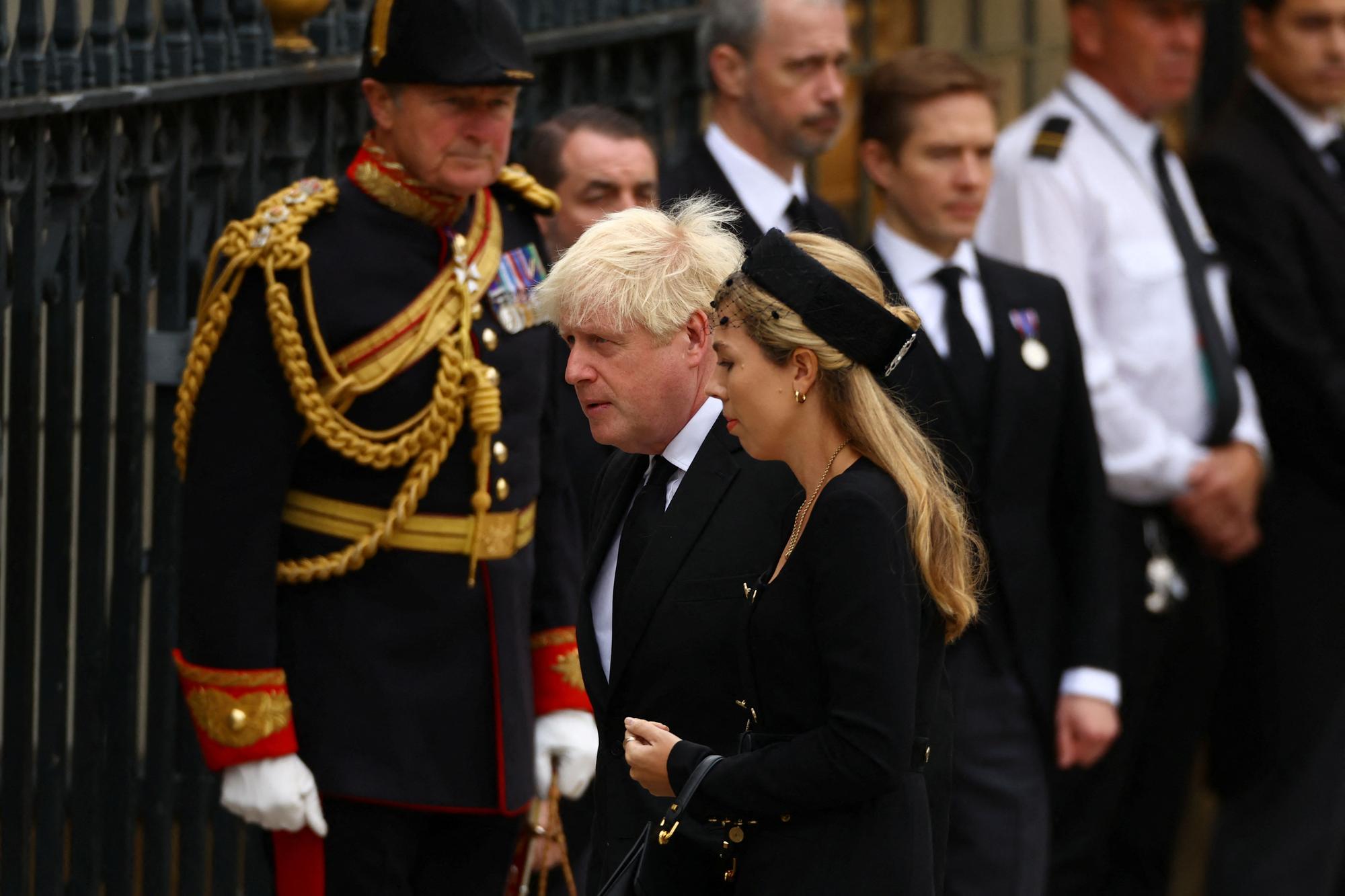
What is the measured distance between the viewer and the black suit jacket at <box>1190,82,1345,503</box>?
231 inches

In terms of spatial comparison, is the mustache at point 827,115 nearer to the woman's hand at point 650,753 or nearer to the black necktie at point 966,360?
the black necktie at point 966,360

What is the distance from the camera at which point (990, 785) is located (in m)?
4.78

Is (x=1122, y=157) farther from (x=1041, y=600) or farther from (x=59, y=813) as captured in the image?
(x=59, y=813)

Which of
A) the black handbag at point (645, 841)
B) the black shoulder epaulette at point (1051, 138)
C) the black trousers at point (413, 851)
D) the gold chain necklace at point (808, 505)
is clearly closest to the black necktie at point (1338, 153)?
the black shoulder epaulette at point (1051, 138)

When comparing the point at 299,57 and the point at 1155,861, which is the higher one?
the point at 299,57

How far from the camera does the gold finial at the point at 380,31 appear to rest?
163 inches

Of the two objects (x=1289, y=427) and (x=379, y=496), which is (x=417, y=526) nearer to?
(x=379, y=496)

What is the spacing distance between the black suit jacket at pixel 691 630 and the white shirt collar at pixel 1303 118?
3.29m

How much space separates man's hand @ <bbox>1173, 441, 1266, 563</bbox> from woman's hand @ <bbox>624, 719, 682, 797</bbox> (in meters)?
2.83

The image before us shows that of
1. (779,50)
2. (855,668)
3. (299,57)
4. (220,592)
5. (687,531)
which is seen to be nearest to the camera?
(855,668)

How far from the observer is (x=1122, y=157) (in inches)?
231

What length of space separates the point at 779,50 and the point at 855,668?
9.05 feet

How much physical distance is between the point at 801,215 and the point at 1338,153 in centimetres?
180

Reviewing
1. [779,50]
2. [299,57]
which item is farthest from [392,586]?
[779,50]
